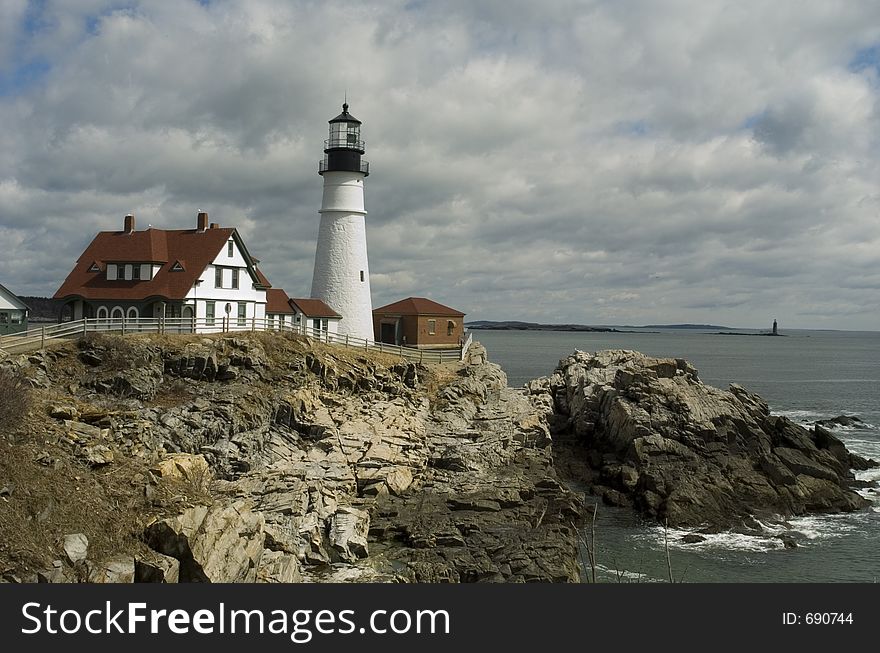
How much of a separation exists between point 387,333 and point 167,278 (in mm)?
13005

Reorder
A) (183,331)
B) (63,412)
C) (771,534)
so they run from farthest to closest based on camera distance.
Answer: (183,331), (771,534), (63,412)

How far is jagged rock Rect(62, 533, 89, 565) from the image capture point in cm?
1429

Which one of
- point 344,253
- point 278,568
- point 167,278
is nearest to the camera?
point 278,568

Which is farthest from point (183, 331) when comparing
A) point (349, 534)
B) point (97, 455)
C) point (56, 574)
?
point (56, 574)

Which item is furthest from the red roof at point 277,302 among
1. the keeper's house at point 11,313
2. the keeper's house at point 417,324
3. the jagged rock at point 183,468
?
the jagged rock at point 183,468

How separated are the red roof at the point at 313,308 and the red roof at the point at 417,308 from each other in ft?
15.3

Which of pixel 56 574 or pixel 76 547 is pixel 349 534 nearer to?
pixel 76 547

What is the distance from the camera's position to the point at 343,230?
36875 millimetres

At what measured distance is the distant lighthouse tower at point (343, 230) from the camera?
36.8 meters

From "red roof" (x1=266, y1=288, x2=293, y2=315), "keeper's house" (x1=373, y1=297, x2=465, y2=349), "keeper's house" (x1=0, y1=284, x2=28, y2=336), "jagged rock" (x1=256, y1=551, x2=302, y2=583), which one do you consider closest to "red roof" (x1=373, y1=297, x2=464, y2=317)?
"keeper's house" (x1=373, y1=297, x2=465, y2=349)

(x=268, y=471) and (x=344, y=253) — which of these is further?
(x=344, y=253)

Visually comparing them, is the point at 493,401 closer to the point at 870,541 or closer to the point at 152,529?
the point at 870,541
